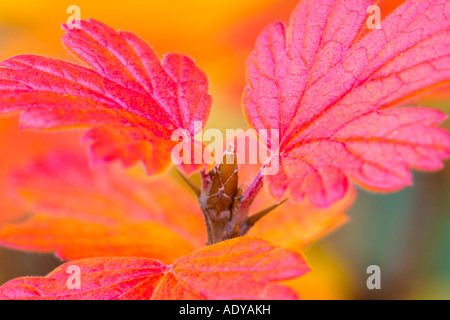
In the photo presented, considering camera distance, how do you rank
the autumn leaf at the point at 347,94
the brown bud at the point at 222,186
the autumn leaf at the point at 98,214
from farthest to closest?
the autumn leaf at the point at 98,214, the brown bud at the point at 222,186, the autumn leaf at the point at 347,94

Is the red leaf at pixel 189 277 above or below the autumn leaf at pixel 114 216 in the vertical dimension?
below

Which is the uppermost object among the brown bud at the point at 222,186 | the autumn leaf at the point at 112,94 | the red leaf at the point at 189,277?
the autumn leaf at the point at 112,94

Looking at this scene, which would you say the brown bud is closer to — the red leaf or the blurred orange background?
the red leaf

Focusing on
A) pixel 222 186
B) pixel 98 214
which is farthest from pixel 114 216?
pixel 222 186

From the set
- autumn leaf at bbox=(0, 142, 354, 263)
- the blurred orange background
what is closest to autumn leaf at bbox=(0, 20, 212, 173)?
autumn leaf at bbox=(0, 142, 354, 263)

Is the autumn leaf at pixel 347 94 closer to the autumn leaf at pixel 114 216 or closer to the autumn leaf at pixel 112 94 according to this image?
the autumn leaf at pixel 112 94

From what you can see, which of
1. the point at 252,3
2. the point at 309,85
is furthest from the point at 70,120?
the point at 252,3

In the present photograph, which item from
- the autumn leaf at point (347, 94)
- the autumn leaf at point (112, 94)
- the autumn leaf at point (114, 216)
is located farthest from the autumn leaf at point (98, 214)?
the autumn leaf at point (347, 94)

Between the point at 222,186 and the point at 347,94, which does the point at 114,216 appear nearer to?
the point at 222,186
